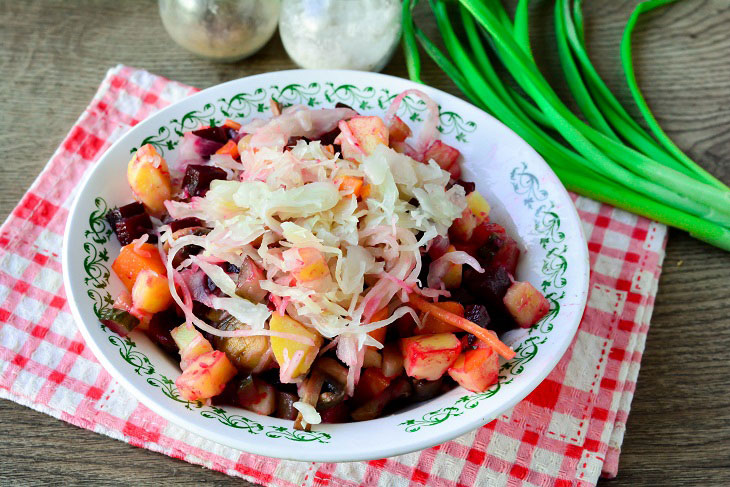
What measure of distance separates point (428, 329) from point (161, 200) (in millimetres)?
1012

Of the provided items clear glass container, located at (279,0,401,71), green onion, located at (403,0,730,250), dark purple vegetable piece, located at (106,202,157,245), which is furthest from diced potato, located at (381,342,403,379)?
clear glass container, located at (279,0,401,71)

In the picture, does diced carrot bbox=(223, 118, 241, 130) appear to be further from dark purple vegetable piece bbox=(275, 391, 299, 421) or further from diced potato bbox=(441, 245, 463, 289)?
dark purple vegetable piece bbox=(275, 391, 299, 421)

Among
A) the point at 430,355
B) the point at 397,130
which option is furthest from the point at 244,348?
the point at 397,130

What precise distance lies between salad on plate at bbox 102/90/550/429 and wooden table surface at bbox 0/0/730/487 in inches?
20.1

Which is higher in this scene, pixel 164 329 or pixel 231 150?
pixel 231 150

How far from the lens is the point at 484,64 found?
3162 mm

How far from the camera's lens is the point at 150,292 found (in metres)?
2.06

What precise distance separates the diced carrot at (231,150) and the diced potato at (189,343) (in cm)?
66

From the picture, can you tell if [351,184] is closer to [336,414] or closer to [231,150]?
[231,150]

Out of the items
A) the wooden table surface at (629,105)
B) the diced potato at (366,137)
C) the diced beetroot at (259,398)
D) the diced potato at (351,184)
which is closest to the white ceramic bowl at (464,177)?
the diced beetroot at (259,398)

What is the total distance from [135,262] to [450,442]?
1184 millimetres

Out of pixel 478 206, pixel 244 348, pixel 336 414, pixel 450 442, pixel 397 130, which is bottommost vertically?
pixel 450 442

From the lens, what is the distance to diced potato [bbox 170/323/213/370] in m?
2.01

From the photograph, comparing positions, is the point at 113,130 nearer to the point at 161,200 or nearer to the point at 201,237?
the point at 161,200
